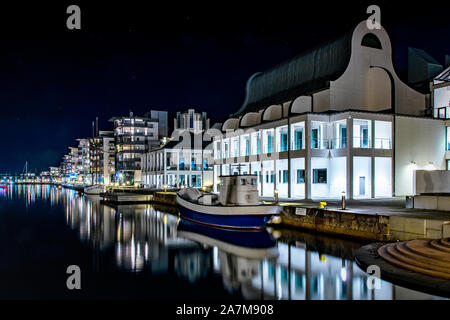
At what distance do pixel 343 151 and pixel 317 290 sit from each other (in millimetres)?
19769

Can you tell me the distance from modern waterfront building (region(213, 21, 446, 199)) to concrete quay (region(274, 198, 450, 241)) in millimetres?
7789

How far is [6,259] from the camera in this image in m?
18.4

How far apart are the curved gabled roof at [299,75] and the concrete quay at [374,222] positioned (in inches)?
675

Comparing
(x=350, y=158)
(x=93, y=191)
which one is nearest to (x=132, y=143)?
(x=93, y=191)

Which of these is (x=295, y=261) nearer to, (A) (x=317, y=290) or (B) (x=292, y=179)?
(A) (x=317, y=290)

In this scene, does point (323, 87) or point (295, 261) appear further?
point (323, 87)

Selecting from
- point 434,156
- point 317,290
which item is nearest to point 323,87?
point 434,156

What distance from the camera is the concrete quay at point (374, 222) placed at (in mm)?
15453

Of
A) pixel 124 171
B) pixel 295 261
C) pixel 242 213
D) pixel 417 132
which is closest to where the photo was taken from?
pixel 295 261

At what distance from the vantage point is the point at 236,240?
22125mm

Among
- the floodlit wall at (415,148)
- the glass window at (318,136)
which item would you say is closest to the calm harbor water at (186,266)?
the glass window at (318,136)

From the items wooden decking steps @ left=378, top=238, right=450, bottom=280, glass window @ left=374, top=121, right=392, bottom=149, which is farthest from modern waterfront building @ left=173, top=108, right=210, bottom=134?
wooden decking steps @ left=378, top=238, right=450, bottom=280

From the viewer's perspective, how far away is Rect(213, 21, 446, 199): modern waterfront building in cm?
3080

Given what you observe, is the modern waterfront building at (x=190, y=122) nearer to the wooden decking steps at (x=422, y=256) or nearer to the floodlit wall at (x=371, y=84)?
the floodlit wall at (x=371, y=84)
